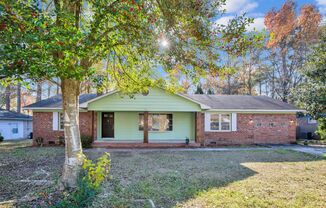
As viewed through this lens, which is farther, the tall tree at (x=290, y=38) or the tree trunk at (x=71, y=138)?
the tall tree at (x=290, y=38)

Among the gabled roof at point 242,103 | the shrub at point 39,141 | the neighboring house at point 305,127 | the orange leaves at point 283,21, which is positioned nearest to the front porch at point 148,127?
the gabled roof at point 242,103

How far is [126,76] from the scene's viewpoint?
8.79 metres

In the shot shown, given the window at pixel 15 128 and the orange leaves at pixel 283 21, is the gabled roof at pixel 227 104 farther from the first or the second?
the orange leaves at pixel 283 21

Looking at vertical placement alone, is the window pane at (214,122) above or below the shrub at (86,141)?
above

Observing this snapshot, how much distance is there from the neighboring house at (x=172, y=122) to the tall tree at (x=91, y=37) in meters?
8.13

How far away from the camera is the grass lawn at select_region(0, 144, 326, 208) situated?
5.25 m

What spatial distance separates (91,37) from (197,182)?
505 cm

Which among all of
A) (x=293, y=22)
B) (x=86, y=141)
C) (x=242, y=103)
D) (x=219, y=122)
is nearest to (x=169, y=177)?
(x=86, y=141)

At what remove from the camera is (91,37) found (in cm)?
504

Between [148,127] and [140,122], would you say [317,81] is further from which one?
[140,122]

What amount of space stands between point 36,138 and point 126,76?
999 centimetres

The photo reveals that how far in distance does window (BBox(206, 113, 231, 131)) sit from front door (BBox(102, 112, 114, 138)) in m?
7.22

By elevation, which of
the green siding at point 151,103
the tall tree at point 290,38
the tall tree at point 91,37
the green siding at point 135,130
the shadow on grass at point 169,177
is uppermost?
the tall tree at point 290,38

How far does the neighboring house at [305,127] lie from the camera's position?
2047 cm
